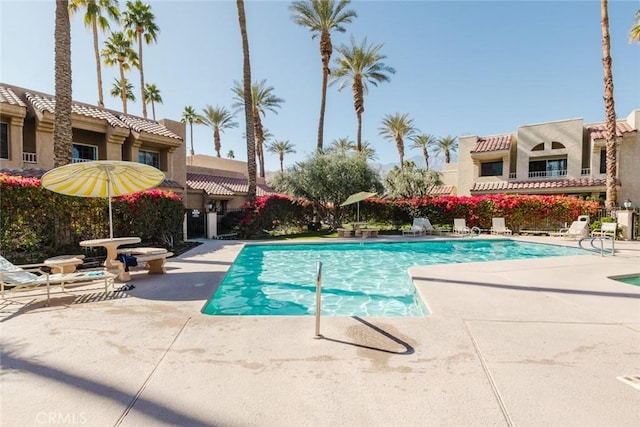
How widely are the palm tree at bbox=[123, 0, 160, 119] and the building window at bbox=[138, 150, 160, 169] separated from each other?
1221cm

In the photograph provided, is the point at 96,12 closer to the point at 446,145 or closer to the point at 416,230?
the point at 416,230

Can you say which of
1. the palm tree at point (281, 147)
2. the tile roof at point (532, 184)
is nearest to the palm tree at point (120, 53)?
the palm tree at point (281, 147)

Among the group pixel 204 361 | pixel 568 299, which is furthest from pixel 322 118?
pixel 204 361

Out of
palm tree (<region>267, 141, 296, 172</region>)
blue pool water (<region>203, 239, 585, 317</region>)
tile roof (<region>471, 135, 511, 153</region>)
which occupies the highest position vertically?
palm tree (<region>267, 141, 296, 172</region>)

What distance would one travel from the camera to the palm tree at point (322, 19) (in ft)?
89.2

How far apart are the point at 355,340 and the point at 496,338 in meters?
1.89

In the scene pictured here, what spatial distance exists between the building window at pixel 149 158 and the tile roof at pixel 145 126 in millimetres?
1901

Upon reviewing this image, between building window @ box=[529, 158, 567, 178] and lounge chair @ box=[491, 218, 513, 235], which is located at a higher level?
building window @ box=[529, 158, 567, 178]

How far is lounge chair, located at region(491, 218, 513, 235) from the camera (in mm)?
19889

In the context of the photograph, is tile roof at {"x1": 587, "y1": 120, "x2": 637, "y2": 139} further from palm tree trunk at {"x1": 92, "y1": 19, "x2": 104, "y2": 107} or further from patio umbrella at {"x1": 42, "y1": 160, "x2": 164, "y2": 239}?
palm tree trunk at {"x1": 92, "y1": 19, "x2": 104, "y2": 107}

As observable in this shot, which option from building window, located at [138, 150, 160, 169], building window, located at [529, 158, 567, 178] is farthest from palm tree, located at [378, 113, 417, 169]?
building window, located at [138, 150, 160, 169]

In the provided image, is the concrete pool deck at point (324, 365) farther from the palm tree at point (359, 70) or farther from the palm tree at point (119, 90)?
the palm tree at point (119, 90)

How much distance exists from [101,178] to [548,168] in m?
32.9

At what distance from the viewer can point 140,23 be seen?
32281 millimetres
